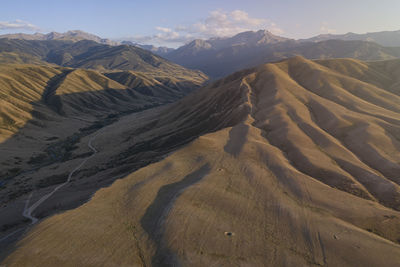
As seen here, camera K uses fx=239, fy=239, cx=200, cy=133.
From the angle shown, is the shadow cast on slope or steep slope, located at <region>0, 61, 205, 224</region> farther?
steep slope, located at <region>0, 61, 205, 224</region>

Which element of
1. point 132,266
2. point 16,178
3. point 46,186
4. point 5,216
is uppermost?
point 132,266

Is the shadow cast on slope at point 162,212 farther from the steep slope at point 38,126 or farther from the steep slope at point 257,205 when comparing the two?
the steep slope at point 38,126

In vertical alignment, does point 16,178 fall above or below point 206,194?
below

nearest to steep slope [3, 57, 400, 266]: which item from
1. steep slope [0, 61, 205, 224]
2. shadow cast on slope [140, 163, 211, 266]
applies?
shadow cast on slope [140, 163, 211, 266]

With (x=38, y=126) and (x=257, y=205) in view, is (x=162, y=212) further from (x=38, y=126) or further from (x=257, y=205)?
(x=38, y=126)

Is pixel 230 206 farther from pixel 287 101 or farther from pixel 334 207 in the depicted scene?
pixel 287 101

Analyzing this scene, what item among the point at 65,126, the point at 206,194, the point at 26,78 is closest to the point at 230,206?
the point at 206,194

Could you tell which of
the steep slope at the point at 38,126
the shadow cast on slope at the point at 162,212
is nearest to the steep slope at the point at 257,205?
the shadow cast on slope at the point at 162,212

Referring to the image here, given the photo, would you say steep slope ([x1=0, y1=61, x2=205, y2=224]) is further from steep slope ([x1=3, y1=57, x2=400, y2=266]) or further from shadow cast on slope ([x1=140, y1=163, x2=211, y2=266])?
steep slope ([x1=3, y1=57, x2=400, y2=266])
